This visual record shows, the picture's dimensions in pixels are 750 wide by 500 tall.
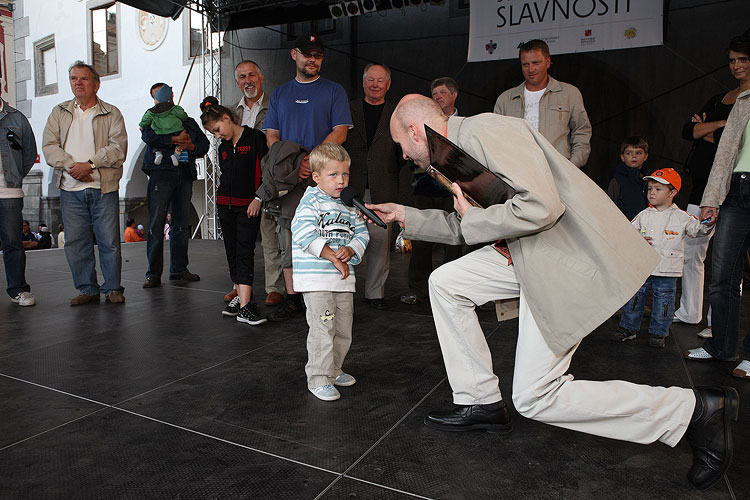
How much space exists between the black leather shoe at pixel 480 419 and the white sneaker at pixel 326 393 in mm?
515

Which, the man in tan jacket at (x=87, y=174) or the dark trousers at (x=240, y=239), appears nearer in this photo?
the dark trousers at (x=240, y=239)

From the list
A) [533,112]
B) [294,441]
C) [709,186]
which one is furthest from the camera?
[533,112]

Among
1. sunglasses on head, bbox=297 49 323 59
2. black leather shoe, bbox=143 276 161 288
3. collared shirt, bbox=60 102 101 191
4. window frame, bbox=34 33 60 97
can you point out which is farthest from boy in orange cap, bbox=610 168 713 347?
window frame, bbox=34 33 60 97

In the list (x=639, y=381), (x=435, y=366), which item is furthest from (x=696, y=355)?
(x=435, y=366)

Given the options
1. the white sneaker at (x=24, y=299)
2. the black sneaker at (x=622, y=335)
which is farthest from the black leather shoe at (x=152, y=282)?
the black sneaker at (x=622, y=335)

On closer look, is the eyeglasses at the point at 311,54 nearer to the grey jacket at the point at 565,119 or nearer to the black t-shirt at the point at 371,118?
the black t-shirt at the point at 371,118

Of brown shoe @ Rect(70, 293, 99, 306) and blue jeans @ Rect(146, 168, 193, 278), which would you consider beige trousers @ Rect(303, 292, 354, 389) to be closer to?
brown shoe @ Rect(70, 293, 99, 306)

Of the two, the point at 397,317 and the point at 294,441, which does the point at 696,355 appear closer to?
the point at 397,317

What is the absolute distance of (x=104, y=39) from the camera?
14672 mm

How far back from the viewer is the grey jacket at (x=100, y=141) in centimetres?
413

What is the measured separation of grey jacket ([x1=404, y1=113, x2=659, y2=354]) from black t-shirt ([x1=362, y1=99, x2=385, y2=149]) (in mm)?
2463

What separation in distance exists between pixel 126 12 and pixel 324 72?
801 cm

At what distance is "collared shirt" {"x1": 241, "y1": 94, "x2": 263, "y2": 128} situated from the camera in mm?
4461

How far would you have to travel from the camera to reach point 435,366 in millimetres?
2809
